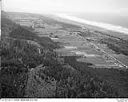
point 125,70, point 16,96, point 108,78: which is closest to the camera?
point 16,96

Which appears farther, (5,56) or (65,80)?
(5,56)

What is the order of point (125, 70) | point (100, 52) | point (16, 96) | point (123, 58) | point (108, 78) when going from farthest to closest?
point (100, 52), point (123, 58), point (125, 70), point (108, 78), point (16, 96)

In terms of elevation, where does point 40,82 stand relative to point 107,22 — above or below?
above

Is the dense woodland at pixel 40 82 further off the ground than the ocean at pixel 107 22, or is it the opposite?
the dense woodland at pixel 40 82

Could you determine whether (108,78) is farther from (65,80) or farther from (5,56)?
(5,56)

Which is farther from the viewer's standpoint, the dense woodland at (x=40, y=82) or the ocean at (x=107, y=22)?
the ocean at (x=107, y=22)

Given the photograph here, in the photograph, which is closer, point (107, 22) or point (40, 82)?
point (40, 82)

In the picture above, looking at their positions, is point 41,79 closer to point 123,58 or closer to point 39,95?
point 39,95

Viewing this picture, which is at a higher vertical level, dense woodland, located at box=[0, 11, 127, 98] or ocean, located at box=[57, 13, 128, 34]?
dense woodland, located at box=[0, 11, 127, 98]

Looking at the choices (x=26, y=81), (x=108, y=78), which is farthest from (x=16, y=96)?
(x=108, y=78)

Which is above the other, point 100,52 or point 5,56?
point 5,56

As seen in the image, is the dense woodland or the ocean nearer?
the dense woodland
